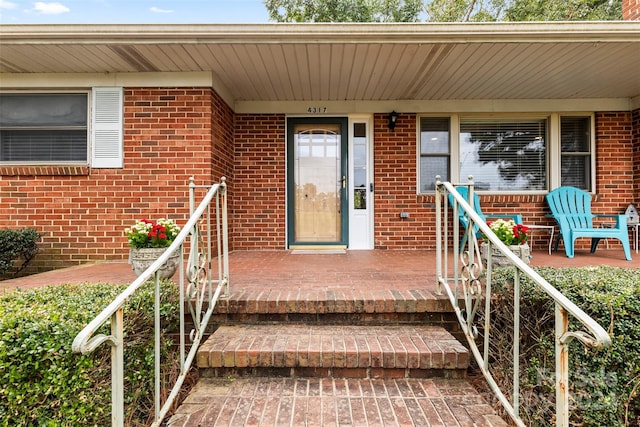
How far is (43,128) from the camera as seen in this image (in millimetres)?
4238

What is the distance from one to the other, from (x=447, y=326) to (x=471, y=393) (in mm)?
561

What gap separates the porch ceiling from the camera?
3230mm

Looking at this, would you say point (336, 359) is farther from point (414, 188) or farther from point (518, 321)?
point (414, 188)

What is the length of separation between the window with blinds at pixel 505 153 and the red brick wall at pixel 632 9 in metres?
1.66

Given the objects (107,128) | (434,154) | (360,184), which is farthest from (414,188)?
(107,128)

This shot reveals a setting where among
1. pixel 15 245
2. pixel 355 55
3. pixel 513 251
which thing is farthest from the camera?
pixel 15 245

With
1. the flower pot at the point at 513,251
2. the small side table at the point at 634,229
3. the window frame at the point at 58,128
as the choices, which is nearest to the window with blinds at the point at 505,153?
the small side table at the point at 634,229

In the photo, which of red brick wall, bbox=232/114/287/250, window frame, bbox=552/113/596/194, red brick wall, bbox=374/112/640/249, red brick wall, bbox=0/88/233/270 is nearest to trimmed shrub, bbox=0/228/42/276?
red brick wall, bbox=0/88/233/270

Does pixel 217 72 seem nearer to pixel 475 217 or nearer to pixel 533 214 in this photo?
pixel 475 217

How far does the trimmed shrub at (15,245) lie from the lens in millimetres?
3695

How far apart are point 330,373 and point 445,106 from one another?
452cm

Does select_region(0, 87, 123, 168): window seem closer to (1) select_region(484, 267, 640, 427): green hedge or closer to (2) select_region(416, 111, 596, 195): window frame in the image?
(1) select_region(484, 267, 640, 427): green hedge

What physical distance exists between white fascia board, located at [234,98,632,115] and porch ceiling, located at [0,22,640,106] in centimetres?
39

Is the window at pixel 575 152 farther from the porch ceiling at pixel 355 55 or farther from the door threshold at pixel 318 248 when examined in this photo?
the door threshold at pixel 318 248
